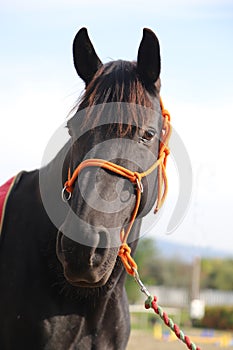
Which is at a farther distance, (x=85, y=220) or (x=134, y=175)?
(x=134, y=175)

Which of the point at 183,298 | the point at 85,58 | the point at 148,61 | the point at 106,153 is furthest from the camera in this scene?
the point at 183,298

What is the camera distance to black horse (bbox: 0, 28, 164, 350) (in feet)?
11.4

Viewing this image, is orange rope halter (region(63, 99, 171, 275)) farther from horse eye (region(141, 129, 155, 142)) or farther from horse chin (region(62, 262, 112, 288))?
horse chin (region(62, 262, 112, 288))

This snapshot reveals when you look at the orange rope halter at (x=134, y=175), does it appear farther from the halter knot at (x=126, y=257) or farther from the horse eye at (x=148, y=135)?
the horse eye at (x=148, y=135)

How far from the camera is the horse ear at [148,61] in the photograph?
4.06m

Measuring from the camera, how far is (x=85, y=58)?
166 inches

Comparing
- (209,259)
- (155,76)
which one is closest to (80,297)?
(155,76)

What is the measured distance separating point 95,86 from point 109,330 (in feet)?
Result: 5.64

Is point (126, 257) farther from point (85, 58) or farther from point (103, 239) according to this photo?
point (85, 58)

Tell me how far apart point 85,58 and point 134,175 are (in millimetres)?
1005

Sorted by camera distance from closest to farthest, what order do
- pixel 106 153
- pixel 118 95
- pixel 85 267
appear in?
pixel 85 267, pixel 106 153, pixel 118 95

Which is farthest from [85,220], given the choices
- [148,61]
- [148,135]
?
[148,61]

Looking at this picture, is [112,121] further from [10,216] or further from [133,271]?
[10,216]

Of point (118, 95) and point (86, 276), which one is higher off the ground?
point (118, 95)
